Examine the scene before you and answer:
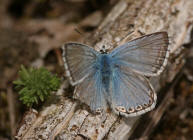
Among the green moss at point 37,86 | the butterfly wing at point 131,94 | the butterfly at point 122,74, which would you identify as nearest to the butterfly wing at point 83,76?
the butterfly at point 122,74

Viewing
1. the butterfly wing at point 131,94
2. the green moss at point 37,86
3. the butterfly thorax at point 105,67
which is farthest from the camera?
the green moss at point 37,86

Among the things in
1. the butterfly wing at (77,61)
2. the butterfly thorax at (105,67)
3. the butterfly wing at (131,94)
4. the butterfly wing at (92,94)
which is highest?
the butterfly wing at (77,61)

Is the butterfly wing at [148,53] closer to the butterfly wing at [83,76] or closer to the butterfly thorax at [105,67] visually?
the butterfly thorax at [105,67]

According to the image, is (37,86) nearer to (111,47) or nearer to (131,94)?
(111,47)

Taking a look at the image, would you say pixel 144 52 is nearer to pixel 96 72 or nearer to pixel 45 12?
pixel 96 72

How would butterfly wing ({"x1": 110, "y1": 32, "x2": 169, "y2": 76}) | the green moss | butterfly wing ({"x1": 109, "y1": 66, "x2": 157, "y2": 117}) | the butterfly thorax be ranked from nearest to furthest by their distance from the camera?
butterfly wing ({"x1": 109, "y1": 66, "x2": 157, "y2": 117}) → butterfly wing ({"x1": 110, "y1": 32, "x2": 169, "y2": 76}) → the butterfly thorax → the green moss

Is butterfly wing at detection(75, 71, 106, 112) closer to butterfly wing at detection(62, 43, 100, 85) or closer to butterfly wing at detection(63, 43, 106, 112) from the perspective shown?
butterfly wing at detection(63, 43, 106, 112)

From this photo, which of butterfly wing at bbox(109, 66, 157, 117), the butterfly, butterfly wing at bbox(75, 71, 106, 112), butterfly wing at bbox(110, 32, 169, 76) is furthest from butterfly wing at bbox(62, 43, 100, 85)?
butterfly wing at bbox(110, 32, 169, 76)
